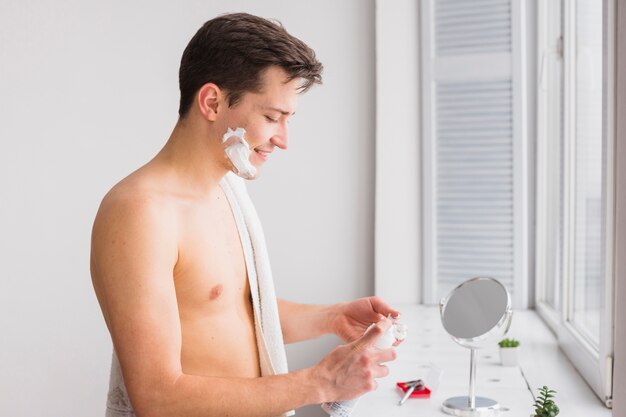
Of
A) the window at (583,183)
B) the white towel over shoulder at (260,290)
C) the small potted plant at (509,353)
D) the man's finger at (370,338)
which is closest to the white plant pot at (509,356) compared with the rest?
the small potted plant at (509,353)

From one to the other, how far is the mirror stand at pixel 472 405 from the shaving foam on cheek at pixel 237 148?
0.58 metres

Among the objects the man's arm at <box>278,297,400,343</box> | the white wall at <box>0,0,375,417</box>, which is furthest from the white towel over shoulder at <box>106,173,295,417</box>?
the white wall at <box>0,0,375,417</box>

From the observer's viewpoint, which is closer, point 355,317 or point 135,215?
point 135,215

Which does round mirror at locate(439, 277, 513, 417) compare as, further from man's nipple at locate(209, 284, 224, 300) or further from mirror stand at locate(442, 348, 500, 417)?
man's nipple at locate(209, 284, 224, 300)

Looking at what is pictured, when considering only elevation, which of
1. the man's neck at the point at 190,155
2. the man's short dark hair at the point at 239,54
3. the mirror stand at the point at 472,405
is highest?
the man's short dark hair at the point at 239,54

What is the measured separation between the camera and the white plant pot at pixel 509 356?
1.93 m

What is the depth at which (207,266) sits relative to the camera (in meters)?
1.45

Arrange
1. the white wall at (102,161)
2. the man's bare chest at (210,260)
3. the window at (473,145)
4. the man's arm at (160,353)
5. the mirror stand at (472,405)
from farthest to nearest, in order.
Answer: the white wall at (102,161)
the window at (473,145)
the mirror stand at (472,405)
the man's bare chest at (210,260)
the man's arm at (160,353)

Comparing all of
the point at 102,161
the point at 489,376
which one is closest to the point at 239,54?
the point at 489,376

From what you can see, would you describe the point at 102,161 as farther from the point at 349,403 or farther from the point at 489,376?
the point at 349,403

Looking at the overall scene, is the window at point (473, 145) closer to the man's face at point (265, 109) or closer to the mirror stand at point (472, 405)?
the mirror stand at point (472, 405)

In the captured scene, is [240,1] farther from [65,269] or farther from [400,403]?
[400,403]

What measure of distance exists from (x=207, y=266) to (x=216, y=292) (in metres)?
0.05

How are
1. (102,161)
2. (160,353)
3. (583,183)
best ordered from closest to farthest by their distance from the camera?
(160,353) < (583,183) < (102,161)
